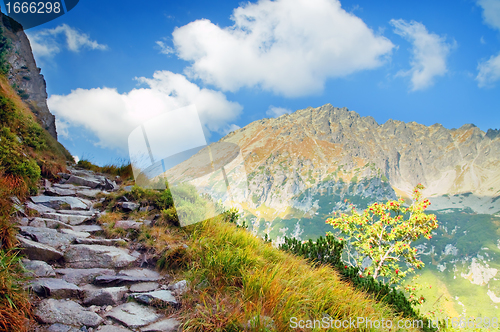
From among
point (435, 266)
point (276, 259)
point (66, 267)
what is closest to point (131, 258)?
point (66, 267)

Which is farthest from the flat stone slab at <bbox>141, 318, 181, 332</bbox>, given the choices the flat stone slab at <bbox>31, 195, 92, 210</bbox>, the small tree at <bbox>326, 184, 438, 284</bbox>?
the small tree at <bbox>326, 184, 438, 284</bbox>

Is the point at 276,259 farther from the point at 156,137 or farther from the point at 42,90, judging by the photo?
the point at 42,90

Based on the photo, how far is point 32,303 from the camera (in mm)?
3061

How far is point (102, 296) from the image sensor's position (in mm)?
3629

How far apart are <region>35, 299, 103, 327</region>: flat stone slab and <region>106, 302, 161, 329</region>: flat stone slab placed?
0.24 meters

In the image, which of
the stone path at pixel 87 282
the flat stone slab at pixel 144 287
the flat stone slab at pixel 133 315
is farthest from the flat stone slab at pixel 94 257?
the flat stone slab at pixel 133 315

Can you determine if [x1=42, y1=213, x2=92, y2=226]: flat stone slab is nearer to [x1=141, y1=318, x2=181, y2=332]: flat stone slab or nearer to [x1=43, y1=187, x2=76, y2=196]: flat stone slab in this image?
[x1=43, y1=187, x2=76, y2=196]: flat stone slab

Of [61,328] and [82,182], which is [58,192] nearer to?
[82,182]

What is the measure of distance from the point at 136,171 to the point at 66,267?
769 centimetres

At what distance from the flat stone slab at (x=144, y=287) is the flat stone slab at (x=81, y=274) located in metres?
0.58

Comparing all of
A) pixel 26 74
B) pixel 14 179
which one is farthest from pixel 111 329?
pixel 26 74

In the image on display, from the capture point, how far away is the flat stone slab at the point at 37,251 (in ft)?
13.4

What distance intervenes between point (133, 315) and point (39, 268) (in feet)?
5.60

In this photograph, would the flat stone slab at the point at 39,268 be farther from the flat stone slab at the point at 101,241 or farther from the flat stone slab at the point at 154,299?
the flat stone slab at the point at 154,299
